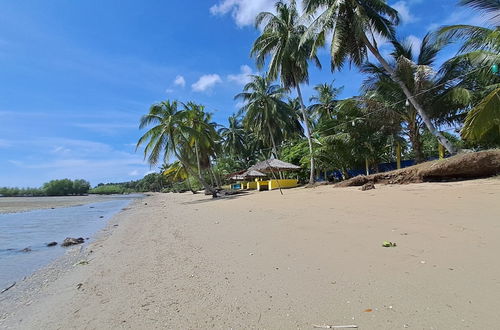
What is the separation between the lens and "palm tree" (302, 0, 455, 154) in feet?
47.6

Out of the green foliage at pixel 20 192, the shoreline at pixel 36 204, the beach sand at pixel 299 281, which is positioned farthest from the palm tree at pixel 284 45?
the green foliage at pixel 20 192

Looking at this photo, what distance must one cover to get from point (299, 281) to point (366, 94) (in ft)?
57.1

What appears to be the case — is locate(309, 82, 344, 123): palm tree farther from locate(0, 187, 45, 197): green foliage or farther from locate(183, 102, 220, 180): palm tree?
locate(0, 187, 45, 197): green foliage

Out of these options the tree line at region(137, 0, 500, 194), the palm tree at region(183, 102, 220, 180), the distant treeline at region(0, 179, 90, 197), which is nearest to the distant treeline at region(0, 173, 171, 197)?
the distant treeline at region(0, 179, 90, 197)

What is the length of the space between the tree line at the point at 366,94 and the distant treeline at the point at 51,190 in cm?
9046

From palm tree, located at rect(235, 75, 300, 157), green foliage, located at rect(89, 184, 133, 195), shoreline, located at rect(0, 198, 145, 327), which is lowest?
shoreline, located at rect(0, 198, 145, 327)

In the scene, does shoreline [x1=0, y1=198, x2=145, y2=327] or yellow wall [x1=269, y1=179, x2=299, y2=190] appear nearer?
shoreline [x1=0, y1=198, x2=145, y2=327]

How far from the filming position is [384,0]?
593 inches

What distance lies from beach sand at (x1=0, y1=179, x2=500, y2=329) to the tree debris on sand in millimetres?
4991

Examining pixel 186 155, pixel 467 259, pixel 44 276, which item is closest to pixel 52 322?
pixel 44 276

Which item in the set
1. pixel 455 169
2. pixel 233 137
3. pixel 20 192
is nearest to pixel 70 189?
pixel 20 192

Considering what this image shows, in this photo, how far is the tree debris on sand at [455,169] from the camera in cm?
1019

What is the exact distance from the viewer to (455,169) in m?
Answer: 10.7

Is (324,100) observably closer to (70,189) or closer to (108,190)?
(70,189)
